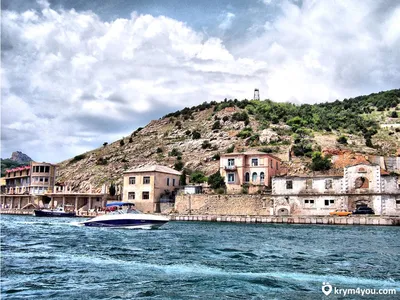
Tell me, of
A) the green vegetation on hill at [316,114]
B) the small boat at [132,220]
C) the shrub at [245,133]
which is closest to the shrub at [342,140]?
the green vegetation on hill at [316,114]

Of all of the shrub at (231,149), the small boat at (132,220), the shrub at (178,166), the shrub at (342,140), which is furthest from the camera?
the shrub at (178,166)

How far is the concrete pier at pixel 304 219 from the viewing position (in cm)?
4622

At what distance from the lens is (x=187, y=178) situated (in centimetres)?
7306

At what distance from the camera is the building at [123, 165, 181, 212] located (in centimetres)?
6397

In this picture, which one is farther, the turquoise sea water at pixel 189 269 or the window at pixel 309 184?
the window at pixel 309 184

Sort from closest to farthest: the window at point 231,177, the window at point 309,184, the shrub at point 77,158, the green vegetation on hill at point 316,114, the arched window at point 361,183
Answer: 1. the arched window at point 361,183
2. the window at point 309,184
3. the window at point 231,177
4. the green vegetation on hill at point 316,114
5. the shrub at point 77,158

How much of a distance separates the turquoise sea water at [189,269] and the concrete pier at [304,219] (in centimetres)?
2086

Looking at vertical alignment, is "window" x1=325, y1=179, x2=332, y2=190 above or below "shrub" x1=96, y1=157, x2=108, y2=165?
below

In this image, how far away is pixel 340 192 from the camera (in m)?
52.8

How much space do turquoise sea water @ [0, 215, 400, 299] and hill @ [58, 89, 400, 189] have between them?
46505 millimetres

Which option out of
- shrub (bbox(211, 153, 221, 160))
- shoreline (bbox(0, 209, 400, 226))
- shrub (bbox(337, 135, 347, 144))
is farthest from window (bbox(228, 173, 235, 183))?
shrub (bbox(337, 135, 347, 144))

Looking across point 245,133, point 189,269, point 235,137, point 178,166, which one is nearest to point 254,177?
point 178,166

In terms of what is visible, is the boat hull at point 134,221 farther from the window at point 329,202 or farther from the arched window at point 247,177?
the arched window at point 247,177

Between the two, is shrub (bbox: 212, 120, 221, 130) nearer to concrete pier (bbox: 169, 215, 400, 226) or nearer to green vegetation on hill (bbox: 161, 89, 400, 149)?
green vegetation on hill (bbox: 161, 89, 400, 149)
